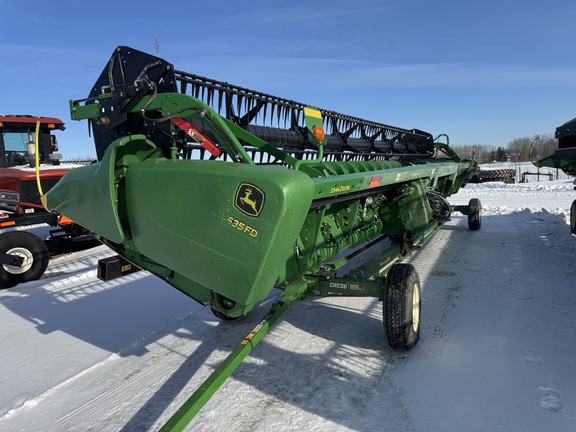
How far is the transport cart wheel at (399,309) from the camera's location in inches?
120

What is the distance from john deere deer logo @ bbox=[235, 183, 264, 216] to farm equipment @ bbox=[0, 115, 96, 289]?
3747 millimetres

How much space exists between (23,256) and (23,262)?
9cm

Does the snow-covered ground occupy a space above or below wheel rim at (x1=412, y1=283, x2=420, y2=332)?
below

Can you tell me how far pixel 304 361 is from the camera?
3.11 meters

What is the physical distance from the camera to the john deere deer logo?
1978mm

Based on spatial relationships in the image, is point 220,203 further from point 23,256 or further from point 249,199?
point 23,256

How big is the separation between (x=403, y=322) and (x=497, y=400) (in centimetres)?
76

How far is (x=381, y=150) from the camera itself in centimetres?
766

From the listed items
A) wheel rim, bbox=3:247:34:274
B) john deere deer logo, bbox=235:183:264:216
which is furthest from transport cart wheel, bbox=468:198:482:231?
wheel rim, bbox=3:247:34:274

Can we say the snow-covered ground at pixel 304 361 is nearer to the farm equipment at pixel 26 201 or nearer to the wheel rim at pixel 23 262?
the wheel rim at pixel 23 262

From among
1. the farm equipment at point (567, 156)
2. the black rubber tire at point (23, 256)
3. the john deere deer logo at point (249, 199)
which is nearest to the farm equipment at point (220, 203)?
the john deere deer logo at point (249, 199)

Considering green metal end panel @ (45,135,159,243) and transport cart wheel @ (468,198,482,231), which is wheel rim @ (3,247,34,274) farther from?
transport cart wheel @ (468,198,482,231)

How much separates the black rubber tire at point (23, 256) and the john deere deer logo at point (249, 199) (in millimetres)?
5030

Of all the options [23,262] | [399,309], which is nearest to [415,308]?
[399,309]
